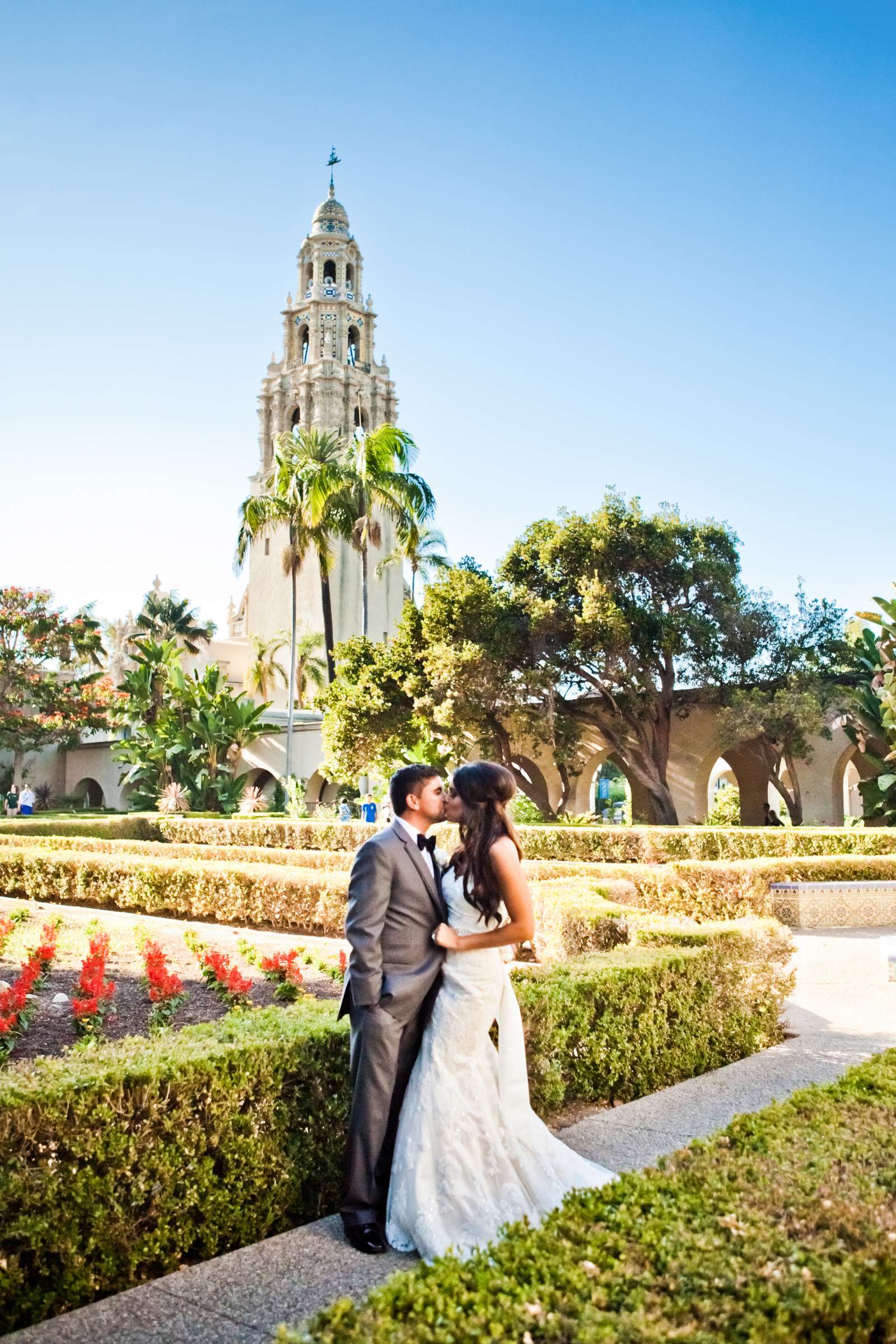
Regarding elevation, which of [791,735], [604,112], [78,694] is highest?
[604,112]

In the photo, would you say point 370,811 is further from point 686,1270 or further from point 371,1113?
point 686,1270

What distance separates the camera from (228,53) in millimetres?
8805

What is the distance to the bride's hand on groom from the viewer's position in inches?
140

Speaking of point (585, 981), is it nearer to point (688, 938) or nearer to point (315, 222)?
point (688, 938)

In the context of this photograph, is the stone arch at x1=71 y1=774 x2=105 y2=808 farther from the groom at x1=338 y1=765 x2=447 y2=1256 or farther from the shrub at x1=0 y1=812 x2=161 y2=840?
the groom at x1=338 y1=765 x2=447 y2=1256

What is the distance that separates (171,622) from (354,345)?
21.7 m

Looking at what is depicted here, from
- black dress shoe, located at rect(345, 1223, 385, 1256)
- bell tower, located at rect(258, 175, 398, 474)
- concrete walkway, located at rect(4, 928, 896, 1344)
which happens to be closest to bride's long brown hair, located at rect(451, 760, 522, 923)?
black dress shoe, located at rect(345, 1223, 385, 1256)

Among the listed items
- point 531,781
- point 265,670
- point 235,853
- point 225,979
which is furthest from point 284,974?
point 265,670

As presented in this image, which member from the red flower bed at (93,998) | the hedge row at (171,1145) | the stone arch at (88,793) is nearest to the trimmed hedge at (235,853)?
the red flower bed at (93,998)

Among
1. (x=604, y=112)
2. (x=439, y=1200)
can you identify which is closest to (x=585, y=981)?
(x=439, y=1200)

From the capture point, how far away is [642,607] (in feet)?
76.4

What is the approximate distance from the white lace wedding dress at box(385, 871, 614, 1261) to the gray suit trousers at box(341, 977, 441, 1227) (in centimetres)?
7

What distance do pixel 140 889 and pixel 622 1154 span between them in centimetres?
1038

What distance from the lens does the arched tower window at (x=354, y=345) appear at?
190 feet
